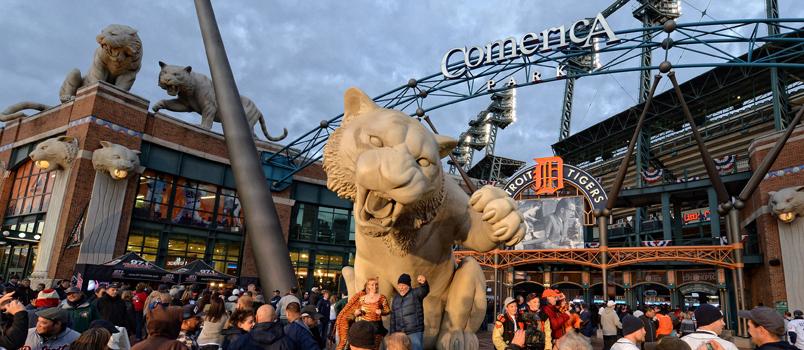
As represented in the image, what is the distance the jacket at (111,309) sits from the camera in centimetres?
622

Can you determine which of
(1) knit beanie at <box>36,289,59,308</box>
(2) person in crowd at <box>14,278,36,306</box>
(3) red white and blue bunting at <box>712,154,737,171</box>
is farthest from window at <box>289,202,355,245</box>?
(1) knit beanie at <box>36,289,59,308</box>

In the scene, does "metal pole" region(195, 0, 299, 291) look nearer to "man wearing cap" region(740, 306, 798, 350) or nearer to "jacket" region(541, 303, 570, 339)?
"jacket" region(541, 303, 570, 339)

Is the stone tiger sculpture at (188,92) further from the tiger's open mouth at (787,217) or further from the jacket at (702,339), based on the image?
the tiger's open mouth at (787,217)

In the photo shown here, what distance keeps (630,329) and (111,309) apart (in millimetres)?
6335

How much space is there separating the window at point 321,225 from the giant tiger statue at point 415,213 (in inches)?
721

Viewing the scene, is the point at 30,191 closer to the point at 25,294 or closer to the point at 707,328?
the point at 25,294

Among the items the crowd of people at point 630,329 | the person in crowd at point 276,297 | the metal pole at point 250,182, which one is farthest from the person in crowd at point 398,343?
the metal pole at point 250,182

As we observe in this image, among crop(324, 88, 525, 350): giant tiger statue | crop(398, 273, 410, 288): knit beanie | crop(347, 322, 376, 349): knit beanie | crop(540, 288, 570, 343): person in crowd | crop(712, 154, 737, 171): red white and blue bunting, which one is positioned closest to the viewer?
crop(324, 88, 525, 350): giant tiger statue

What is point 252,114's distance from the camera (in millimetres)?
19719

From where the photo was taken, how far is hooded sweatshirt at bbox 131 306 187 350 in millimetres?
2480

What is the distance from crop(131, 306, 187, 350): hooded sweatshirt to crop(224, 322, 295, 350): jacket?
2.23ft

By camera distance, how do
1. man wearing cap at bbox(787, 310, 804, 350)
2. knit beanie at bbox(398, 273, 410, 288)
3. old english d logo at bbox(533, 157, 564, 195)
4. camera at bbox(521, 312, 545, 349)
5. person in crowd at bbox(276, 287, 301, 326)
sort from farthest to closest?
old english d logo at bbox(533, 157, 564, 195) → man wearing cap at bbox(787, 310, 804, 350) → person in crowd at bbox(276, 287, 301, 326) → camera at bbox(521, 312, 545, 349) → knit beanie at bbox(398, 273, 410, 288)

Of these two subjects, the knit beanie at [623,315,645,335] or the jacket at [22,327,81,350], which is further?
the knit beanie at [623,315,645,335]

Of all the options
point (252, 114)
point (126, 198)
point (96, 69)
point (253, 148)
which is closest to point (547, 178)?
point (252, 114)
